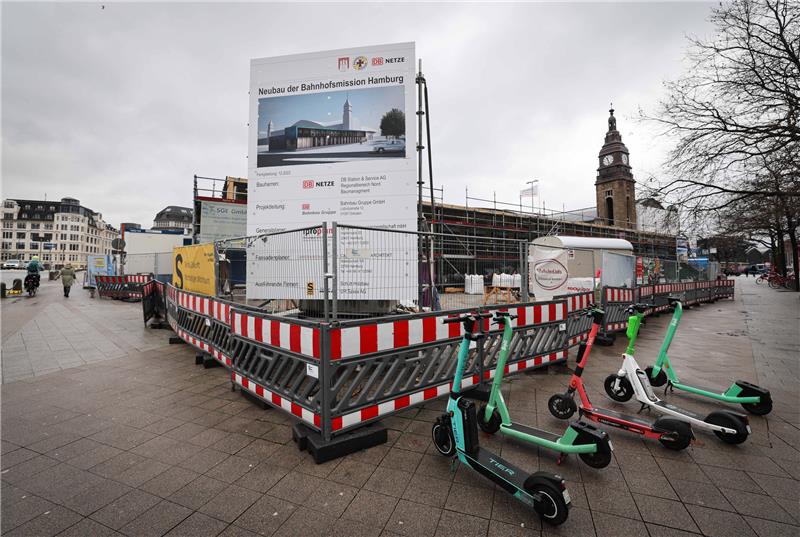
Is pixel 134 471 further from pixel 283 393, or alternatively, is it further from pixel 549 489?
pixel 549 489

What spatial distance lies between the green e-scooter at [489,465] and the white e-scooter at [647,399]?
204 cm

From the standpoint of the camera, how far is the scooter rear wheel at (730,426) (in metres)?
3.01

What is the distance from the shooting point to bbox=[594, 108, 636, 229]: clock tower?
63312 mm

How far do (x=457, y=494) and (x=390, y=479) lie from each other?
0.50m

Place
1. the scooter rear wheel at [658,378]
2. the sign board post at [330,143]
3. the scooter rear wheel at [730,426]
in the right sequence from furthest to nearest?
the sign board post at [330,143] < the scooter rear wheel at [658,378] < the scooter rear wheel at [730,426]

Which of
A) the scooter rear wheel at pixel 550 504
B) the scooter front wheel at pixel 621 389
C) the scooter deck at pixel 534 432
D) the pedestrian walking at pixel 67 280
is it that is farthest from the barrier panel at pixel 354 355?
the pedestrian walking at pixel 67 280

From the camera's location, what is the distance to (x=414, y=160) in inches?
223

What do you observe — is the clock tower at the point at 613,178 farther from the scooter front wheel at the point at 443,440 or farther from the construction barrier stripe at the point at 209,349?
the scooter front wheel at the point at 443,440

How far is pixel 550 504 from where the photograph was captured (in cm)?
204

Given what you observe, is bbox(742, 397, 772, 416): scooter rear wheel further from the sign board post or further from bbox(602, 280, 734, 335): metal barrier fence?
the sign board post

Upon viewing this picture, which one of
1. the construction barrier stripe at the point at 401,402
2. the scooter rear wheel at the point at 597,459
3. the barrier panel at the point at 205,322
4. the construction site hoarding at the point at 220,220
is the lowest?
→ the scooter rear wheel at the point at 597,459

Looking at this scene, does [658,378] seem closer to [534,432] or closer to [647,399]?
[647,399]

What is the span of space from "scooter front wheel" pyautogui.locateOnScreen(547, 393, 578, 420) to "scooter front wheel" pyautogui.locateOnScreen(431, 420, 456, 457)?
147 cm

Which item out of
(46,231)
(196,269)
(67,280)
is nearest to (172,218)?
(46,231)
